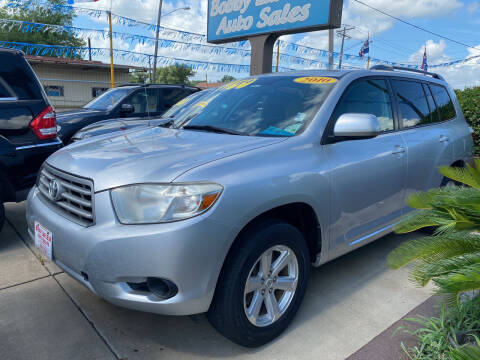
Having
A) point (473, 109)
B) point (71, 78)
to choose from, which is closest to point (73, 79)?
point (71, 78)

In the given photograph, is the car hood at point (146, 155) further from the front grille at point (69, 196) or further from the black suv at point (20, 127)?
the black suv at point (20, 127)

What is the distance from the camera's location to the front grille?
79.7 inches

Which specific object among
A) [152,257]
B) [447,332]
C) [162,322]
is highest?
[152,257]

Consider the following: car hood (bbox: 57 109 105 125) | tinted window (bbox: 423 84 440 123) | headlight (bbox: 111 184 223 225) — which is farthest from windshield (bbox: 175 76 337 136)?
car hood (bbox: 57 109 105 125)

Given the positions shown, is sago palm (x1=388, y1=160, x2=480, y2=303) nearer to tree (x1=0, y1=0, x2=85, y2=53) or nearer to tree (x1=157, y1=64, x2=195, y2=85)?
tree (x1=0, y1=0, x2=85, y2=53)

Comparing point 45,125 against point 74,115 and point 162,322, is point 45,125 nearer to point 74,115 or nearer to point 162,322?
point 162,322

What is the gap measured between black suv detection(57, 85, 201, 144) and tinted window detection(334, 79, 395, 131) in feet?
14.5

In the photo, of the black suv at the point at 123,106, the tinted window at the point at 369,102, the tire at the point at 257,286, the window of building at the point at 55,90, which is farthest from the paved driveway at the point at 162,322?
the window of building at the point at 55,90

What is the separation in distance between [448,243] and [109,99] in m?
7.16

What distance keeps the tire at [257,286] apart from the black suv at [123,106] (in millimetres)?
5016

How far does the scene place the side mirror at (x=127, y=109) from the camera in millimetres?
7032

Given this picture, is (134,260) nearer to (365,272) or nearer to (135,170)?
(135,170)

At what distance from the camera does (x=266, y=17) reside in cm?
1082

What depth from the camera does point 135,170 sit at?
1981 mm
